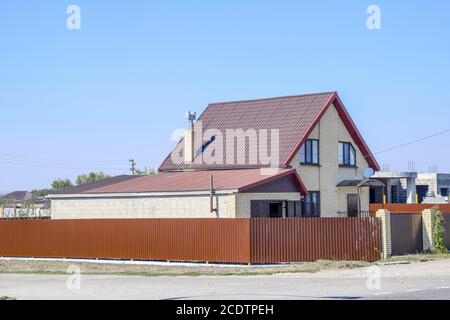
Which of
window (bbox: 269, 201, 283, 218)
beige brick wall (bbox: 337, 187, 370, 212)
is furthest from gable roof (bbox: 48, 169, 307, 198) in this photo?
beige brick wall (bbox: 337, 187, 370, 212)

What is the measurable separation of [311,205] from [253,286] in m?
18.2

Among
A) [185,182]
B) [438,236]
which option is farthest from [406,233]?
[185,182]

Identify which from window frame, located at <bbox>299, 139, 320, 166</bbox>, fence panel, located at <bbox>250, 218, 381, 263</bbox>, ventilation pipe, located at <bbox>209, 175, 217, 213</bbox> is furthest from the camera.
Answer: window frame, located at <bbox>299, 139, 320, 166</bbox>

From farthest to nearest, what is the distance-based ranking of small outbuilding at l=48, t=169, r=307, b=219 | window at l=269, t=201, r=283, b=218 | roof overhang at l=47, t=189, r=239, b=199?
window at l=269, t=201, r=283, b=218, roof overhang at l=47, t=189, r=239, b=199, small outbuilding at l=48, t=169, r=307, b=219

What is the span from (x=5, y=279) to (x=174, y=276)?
5136mm

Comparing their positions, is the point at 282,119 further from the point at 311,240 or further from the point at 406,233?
the point at 311,240

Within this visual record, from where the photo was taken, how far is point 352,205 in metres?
40.3

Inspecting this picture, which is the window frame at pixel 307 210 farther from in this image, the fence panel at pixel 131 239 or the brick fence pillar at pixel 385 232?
the fence panel at pixel 131 239

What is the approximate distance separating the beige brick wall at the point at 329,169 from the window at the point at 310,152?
23 centimetres

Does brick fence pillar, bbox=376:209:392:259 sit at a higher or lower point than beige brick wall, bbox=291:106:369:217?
lower

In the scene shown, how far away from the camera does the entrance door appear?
1577 inches

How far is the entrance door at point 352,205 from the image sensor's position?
131ft

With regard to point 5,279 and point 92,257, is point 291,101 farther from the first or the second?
point 5,279

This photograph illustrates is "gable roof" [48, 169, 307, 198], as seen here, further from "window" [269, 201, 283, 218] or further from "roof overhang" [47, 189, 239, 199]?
"window" [269, 201, 283, 218]
